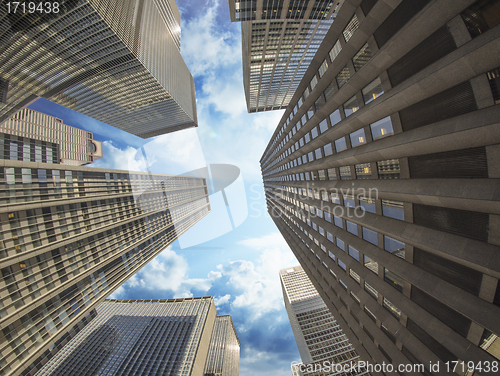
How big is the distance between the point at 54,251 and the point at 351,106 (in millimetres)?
62838

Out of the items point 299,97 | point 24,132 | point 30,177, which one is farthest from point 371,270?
point 24,132

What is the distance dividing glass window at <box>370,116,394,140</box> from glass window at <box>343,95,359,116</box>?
2671mm

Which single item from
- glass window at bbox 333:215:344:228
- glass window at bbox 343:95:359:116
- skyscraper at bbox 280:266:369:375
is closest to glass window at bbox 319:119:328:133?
glass window at bbox 343:95:359:116

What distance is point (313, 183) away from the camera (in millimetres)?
27250

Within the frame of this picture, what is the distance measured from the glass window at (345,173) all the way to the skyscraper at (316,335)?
9063cm

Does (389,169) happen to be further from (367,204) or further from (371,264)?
(371,264)

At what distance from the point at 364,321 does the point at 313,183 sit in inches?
670

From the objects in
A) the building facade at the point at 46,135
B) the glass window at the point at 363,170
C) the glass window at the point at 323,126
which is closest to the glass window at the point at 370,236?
the glass window at the point at 363,170

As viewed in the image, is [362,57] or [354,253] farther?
[354,253]

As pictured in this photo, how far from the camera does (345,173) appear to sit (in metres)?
19.3

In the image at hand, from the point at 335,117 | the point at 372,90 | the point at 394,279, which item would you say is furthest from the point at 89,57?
the point at 394,279

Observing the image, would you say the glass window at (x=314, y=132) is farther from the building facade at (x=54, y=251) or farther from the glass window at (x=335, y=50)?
the building facade at (x=54, y=251)

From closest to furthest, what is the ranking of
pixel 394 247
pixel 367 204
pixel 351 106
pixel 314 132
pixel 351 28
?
pixel 394 247, pixel 351 28, pixel 367 204, pixel 351 106, pixel 314 132

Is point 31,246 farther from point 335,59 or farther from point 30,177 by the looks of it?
point 335,59
